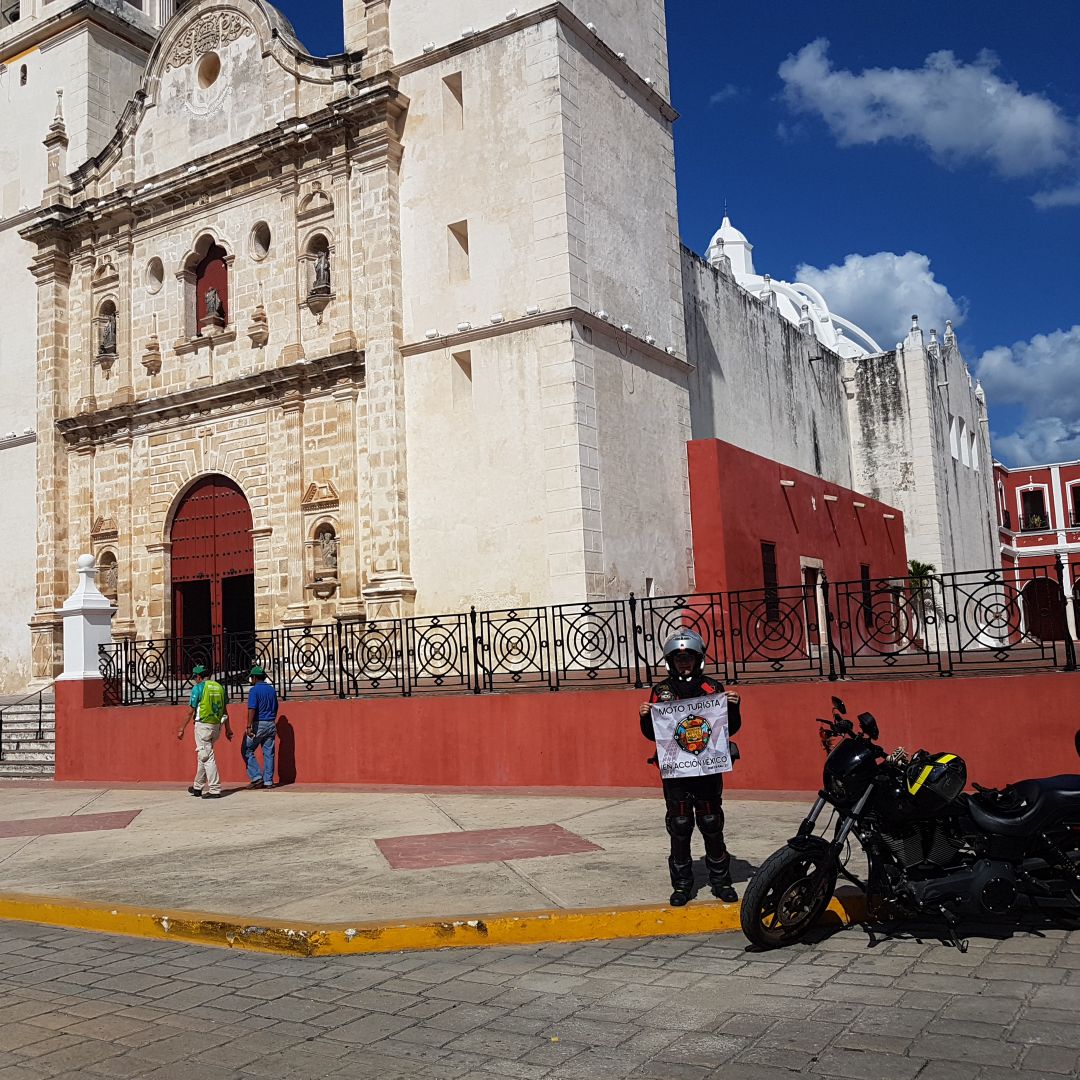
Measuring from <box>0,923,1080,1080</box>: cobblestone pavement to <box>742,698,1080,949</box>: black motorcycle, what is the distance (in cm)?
22

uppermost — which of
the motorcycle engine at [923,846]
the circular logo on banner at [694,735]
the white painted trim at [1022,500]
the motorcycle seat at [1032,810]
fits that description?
the white painted trim at [1022,500]

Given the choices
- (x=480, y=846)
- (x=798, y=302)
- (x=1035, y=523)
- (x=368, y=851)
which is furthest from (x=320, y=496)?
(x=1035, y=523)

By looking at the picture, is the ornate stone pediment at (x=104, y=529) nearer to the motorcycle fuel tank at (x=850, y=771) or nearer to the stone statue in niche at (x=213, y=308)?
the stone statue in niche at (x=213, y=308)

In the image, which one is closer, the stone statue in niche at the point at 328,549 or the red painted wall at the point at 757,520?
the stone statue in niche at the point at 328,549

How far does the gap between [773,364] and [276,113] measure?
13590mm

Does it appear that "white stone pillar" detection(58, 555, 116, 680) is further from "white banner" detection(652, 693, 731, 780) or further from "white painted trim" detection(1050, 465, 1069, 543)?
"white painted trim" detection(1050, 465, 1069, 543)

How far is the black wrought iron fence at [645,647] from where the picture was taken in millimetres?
10547

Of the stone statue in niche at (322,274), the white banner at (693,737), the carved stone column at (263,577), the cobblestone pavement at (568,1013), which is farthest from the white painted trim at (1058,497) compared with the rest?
the cobblestone pavement at (568,1013)

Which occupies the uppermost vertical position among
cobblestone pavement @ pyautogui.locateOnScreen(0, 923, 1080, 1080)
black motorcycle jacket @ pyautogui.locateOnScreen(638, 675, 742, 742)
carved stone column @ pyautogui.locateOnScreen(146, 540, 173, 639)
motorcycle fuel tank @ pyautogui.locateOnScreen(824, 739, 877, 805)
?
carved stone column @ pyautogui.locateOnScreen(146, 540, 173, 639)

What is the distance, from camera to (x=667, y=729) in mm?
6730

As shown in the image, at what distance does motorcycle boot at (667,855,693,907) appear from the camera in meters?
6.42

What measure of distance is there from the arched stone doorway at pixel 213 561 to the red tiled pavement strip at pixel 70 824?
787cm

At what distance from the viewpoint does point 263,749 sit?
45.8ft

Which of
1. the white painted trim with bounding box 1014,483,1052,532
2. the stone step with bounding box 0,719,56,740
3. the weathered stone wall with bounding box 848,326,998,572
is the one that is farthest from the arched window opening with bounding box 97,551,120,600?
the white painted trim with bounding box 1014,483,1052,532
